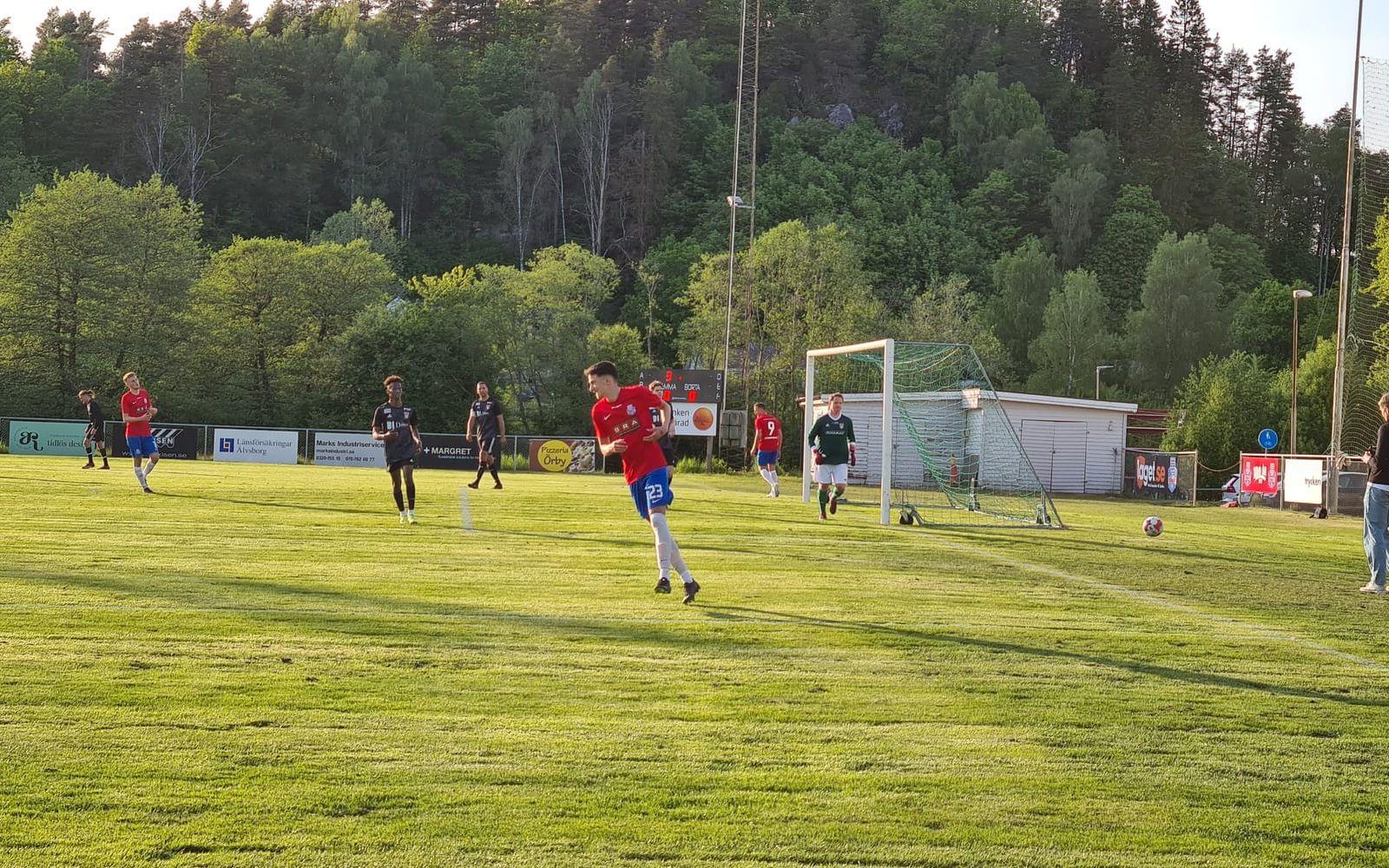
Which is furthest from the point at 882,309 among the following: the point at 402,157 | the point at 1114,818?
the point at 1114,818

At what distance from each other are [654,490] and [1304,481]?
3040 cm

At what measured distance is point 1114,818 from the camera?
16.7 ft

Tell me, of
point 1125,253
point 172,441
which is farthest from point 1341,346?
point 1125,253

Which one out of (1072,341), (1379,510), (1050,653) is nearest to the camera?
(1050,653)

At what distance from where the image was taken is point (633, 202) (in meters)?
111

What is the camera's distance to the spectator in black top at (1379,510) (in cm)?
1334

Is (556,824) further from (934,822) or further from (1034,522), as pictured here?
(1034,522)

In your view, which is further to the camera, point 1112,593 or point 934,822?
point 1112,593

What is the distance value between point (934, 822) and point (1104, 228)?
109m

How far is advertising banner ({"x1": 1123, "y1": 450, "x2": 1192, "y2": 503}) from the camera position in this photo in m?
45.0

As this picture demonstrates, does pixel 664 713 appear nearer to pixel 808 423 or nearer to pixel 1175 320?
pixel 808 423

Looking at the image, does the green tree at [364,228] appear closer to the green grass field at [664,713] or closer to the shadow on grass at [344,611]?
the green grass field at [664,713]

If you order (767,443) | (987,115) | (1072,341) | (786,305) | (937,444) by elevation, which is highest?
(987,115)

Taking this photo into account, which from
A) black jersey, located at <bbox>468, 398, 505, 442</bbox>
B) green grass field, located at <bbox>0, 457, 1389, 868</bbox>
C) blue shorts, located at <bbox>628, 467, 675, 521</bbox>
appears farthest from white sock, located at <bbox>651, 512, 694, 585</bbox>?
black jersey, located at <bbox>468, 398, 505, 442</bbox>
